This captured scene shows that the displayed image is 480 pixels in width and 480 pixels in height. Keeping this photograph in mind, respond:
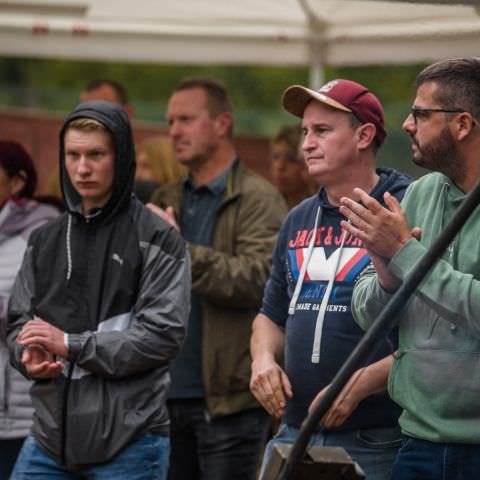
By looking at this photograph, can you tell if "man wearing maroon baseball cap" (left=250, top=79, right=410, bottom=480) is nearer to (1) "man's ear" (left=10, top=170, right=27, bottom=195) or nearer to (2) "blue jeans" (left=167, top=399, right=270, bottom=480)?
(2) "blue jeans" (left=167, top=399, right=270, bottom=480)

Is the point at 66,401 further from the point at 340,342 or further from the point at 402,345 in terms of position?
the point at 402,345

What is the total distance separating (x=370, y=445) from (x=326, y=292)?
0.53 metres

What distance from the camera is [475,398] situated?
391 cm

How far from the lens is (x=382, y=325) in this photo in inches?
131

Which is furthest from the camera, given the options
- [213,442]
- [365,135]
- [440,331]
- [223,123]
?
[223,123]

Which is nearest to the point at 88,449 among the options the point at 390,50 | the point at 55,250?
the point at 55,250

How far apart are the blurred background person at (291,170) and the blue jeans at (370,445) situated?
3.22 m

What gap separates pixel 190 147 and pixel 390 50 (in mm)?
1481

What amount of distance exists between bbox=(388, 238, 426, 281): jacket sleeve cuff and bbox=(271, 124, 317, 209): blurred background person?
4.01 m

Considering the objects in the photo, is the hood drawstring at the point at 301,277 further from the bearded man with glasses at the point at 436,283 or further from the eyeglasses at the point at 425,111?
the eyeglasses at the point at 425,111

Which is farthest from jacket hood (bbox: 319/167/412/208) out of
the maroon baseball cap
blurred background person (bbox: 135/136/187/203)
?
blurred background person (bbox: 135/136/187/203)

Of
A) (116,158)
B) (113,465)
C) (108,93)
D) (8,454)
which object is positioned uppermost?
(108,93)

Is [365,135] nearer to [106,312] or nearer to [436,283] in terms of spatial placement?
[106,312]

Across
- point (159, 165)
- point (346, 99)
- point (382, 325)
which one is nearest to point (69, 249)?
point (346, 99)
